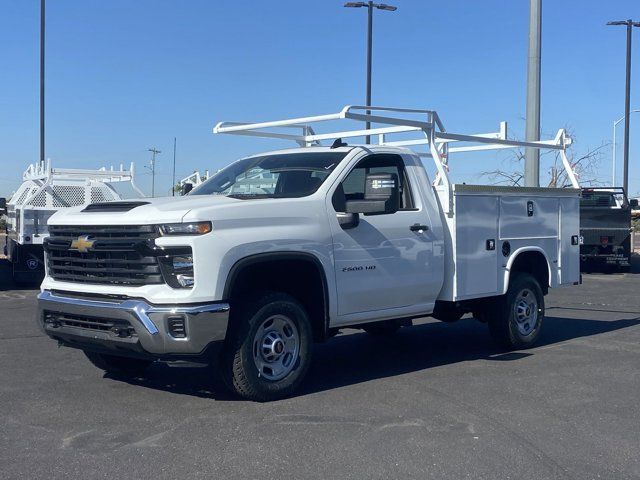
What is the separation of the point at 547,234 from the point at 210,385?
182 inches

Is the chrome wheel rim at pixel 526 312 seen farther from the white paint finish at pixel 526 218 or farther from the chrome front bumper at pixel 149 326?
the chrome front bumper at pixel 149 326

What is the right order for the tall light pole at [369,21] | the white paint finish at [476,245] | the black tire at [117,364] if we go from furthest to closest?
the tall light pole at [369,21]
the white paint finish at [476,245]
the black tire at [117,364]

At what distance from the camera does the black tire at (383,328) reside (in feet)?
29.6

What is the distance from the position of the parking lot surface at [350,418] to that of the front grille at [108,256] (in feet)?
3.46

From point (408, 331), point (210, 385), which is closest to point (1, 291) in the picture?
point (408, 331)

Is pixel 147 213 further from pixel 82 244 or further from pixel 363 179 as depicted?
pixel 363 179

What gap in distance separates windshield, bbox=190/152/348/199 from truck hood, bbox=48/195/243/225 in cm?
65

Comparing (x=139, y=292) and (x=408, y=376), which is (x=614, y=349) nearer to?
(x=408, y=376)

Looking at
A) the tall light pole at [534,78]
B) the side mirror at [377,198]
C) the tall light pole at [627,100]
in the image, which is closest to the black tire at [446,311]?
the side mirror at [377,198]

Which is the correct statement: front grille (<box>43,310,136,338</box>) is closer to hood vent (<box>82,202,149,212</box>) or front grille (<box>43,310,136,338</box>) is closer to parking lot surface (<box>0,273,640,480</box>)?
parking lot surface (<box>0,273,640,480</box>)

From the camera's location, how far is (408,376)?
26.0ft

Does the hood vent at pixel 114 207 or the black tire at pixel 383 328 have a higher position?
the hood vent at pixel 114 207

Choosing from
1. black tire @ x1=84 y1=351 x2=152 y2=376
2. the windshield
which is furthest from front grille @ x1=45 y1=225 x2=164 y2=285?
the windshield

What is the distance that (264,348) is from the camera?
677 centimetres
